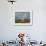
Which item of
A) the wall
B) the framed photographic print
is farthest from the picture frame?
the wall

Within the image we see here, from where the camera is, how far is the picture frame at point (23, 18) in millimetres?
5141

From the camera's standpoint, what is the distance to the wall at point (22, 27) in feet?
16.9

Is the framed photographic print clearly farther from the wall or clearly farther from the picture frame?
the wall

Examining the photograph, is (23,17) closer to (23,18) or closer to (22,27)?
(23,18)

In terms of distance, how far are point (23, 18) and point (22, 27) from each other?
0.35m

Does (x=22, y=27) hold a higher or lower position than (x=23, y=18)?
lower

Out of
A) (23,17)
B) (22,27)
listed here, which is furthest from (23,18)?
(22,27)

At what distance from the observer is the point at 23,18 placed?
16.9 feet

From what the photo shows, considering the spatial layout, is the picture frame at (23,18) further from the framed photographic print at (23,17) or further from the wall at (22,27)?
the wall at (22,27)

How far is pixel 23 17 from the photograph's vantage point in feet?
16.9

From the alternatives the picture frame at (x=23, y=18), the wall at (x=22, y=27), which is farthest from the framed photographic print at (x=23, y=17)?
the wall at (x=22, y=27)

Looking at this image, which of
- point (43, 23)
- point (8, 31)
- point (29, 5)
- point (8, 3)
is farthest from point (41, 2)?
point (8, 31)

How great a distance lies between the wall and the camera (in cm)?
514

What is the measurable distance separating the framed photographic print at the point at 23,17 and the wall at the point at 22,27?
0.15 metres
